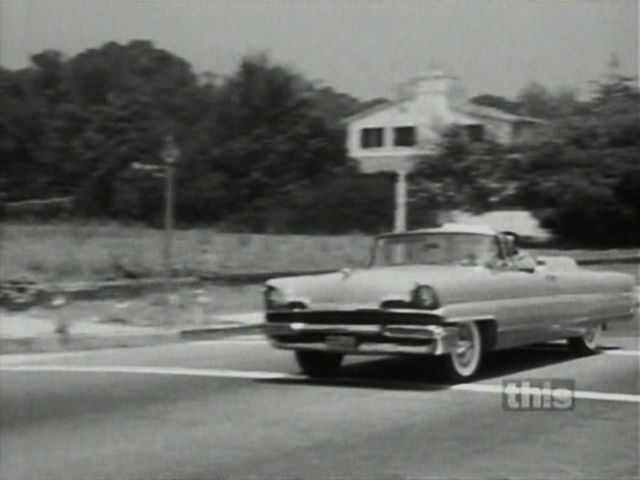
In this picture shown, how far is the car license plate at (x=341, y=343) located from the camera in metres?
9.31

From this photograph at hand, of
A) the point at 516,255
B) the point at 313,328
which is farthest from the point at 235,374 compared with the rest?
the point at 516,255

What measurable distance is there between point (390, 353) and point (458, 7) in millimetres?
3536

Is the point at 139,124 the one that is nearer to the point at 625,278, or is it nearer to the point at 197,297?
the point at 197,297

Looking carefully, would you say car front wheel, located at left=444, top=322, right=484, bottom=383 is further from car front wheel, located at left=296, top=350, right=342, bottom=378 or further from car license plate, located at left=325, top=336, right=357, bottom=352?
car front wheel, located at left=296, top=350, right=342, bottom=378

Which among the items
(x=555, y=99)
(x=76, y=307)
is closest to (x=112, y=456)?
(x=555, y=99)

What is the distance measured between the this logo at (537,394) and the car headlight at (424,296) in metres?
0.80

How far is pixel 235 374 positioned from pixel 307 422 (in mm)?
2522

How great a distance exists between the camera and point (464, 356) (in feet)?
31.6

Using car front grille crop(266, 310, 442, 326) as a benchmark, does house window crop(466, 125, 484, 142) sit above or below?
above

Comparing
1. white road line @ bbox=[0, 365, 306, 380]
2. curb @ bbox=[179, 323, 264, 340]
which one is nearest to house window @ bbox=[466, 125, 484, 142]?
white road line @ bbox=[0, 365, 306, 380]

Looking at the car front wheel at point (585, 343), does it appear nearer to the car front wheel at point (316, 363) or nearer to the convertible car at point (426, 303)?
the convertible car at point (426, 303)

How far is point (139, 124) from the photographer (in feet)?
31.3

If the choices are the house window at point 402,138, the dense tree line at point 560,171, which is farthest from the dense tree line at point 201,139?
the dense tree line at point 560,171

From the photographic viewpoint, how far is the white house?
7.66 metres
